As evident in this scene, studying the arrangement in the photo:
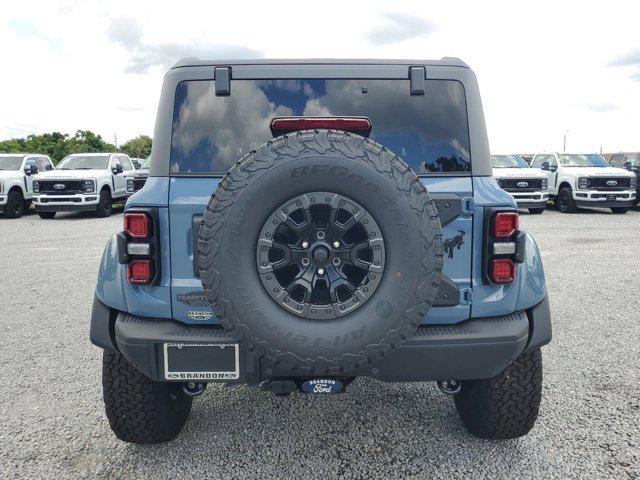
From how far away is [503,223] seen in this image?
2.25 metres

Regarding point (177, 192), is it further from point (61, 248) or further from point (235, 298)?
point (61, 248)

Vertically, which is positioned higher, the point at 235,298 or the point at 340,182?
the point at 340,182

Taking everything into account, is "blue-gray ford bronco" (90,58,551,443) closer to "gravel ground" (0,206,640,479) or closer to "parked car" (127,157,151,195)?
"gravel ground" (0,206,640,479)

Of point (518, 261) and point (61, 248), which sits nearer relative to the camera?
point (518, 261)

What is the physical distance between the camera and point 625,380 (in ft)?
11.3

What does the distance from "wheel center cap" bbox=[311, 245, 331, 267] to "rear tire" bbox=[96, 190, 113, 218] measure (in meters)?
13.8

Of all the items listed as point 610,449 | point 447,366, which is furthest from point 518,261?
point 610,449

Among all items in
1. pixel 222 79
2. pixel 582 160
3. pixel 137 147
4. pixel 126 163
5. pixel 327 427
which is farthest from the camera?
pixel 137 147

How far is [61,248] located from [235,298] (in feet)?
27.7

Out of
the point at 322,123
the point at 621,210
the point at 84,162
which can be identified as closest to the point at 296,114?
the point at 322,123

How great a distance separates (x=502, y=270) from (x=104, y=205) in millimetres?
14217

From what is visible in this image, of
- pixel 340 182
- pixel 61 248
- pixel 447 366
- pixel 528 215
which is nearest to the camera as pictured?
pixel 340 182

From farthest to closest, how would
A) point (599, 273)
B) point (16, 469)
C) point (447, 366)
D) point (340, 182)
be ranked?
point (599, 273) < point (16, 469) < point (447, 366) < point (340, 182)

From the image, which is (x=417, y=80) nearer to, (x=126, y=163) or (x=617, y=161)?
(x=126, y=163)
